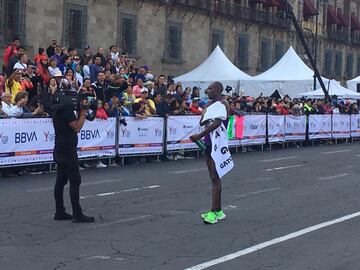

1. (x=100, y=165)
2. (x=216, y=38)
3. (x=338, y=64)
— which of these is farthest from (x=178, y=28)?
(x=338, y=64)

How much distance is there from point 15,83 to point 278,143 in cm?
1152

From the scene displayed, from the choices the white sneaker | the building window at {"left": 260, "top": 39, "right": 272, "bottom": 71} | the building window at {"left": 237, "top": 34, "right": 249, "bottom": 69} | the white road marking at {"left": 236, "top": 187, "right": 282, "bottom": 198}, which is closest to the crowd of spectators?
the white sneaker

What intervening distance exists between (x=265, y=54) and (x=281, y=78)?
773 inches

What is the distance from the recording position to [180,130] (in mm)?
18469

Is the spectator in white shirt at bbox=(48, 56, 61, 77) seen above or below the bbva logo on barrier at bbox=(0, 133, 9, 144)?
above

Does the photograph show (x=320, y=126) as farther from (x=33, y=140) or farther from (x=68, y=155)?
(x=68, y=155)

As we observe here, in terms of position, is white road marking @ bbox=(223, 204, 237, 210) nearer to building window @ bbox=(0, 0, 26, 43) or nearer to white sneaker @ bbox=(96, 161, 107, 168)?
white sneaker @ bbox=(96, 161, 107, 168)

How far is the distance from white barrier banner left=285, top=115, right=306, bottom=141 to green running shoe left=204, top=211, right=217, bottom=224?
1611 cm

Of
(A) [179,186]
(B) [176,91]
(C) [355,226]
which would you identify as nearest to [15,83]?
(A) [179,186]

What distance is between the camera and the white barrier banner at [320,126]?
2594cm

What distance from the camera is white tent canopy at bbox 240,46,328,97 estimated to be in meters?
30.3

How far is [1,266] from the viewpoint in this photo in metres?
→ 6.29

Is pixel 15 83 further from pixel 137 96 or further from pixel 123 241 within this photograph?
pixel 123 241

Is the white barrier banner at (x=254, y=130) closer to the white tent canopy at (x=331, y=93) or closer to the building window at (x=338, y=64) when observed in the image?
the white tent canopy at (x=331, y=93)
